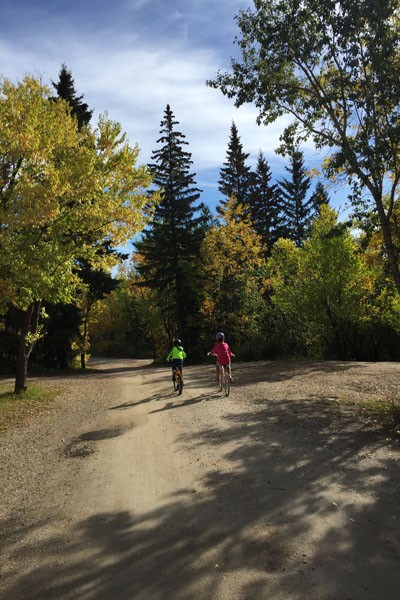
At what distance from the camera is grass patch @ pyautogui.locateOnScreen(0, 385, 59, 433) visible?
1105 cm

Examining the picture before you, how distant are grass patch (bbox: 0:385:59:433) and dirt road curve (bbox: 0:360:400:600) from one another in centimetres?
109

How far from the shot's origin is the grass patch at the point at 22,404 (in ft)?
36.2

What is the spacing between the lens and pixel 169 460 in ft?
22.1

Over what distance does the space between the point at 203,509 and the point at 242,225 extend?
2778cm

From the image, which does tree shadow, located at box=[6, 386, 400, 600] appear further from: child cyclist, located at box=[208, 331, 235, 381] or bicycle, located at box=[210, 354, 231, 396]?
child cyclist, located at box=[208, 331, 235, 381]

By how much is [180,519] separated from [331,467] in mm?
2707

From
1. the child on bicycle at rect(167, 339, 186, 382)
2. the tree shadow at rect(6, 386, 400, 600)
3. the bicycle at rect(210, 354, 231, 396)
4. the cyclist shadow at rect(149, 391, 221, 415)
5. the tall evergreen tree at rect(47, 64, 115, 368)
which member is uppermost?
the tall evergreen tree at rect(47, 64, 115, 368)

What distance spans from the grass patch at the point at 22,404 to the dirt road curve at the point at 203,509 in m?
1.09

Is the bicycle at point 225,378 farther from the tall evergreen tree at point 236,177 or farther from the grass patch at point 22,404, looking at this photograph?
the tall evergreen tree at point 236,177

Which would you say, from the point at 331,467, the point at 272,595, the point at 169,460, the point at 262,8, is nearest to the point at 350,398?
the point at 331,467

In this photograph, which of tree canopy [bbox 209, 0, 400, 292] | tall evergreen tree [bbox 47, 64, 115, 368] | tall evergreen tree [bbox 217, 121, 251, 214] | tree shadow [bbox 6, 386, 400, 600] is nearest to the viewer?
tree shadow [bbox 6, 386, 400, 600]

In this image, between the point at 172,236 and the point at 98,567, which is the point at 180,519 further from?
the point at 172,236

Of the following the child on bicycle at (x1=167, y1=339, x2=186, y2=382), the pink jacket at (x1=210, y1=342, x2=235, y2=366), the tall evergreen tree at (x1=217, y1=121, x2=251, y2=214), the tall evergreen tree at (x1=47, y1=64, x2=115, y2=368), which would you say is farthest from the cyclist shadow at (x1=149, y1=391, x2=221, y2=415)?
the tall evergreen tree at (x1=217, y1=121, x2=251, y2=214)

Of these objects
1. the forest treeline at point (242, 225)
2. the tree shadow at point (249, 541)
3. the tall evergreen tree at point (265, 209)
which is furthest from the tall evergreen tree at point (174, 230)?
the tree shadow at point (249, 541)
